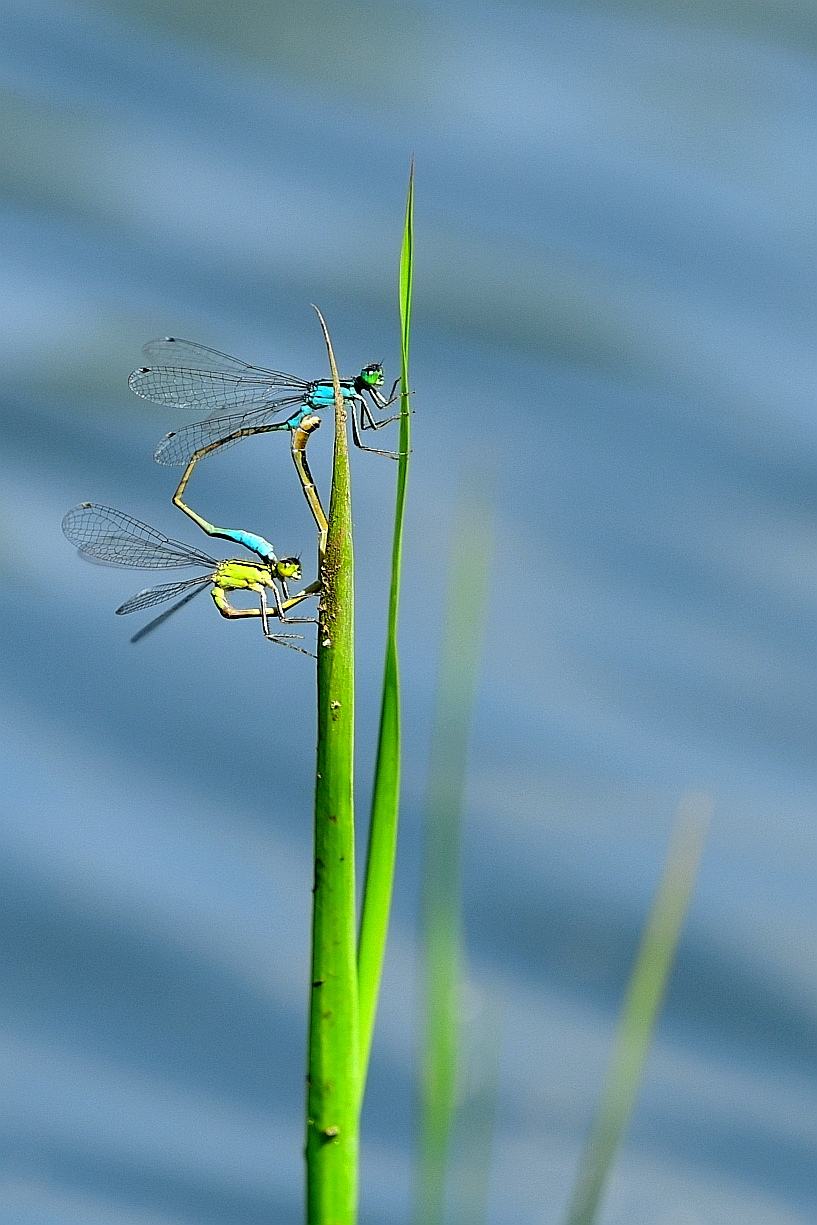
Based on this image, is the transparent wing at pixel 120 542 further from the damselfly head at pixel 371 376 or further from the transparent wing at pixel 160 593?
the damselfly head at pixel 371 376

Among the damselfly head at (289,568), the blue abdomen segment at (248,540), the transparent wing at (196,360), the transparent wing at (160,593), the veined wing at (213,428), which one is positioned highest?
the transparent wing at (196,360)

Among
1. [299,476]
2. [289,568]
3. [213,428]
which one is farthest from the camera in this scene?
[213,428]

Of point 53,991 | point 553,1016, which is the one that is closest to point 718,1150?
point 553,1016

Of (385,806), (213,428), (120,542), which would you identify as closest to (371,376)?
(213,428)

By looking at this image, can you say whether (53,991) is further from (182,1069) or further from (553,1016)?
(553,1016)

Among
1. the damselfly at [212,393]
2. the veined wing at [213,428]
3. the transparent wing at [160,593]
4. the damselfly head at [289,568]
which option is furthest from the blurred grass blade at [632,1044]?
the veined wing at [213,428]

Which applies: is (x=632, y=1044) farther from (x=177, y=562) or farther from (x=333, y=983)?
(x=177, y=562)

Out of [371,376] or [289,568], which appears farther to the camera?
[371,376]
